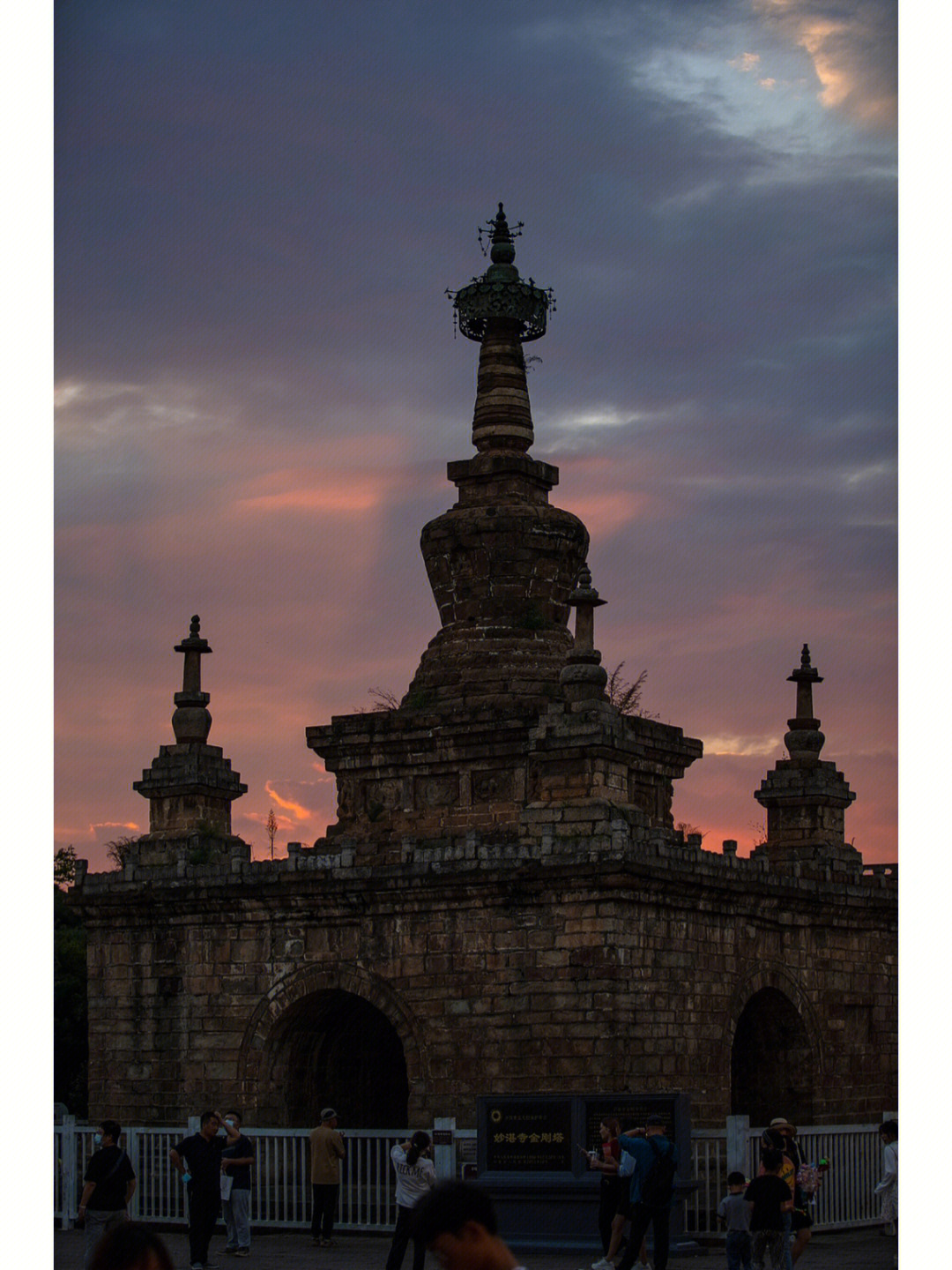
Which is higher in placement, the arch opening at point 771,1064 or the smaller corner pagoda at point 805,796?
the smaller corner pagoda at point 805,796

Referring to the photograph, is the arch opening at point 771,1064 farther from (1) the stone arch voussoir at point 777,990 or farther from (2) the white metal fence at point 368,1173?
(2) the white metal fence at point 368,1173

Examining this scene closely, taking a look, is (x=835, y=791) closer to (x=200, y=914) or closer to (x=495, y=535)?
(x=495, y=535)

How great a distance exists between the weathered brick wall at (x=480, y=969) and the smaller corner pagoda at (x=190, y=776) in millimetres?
1511

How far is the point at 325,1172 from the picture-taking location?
2492 centimetres

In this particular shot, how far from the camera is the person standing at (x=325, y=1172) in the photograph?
2481 cm

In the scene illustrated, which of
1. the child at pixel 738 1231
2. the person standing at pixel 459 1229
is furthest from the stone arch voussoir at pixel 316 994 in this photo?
the person standing at pixel 459 1229

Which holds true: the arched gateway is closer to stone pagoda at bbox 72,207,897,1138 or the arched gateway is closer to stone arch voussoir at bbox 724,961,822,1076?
stone pagoda at bbox 72,207,897,1138

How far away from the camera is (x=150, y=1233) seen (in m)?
8.88

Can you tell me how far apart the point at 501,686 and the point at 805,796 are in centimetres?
615

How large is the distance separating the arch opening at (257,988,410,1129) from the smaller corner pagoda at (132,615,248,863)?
3395 mm

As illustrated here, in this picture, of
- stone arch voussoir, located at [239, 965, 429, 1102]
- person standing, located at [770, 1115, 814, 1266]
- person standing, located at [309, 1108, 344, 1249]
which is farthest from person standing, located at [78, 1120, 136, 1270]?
stone arch voussoir, located at [239, 965, 429, 1102]

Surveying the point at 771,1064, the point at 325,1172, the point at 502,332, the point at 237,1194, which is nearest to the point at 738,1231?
the point at 325,1172

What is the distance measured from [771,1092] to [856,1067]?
1.81 metres

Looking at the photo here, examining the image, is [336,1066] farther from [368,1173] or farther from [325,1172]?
[325,1172]
